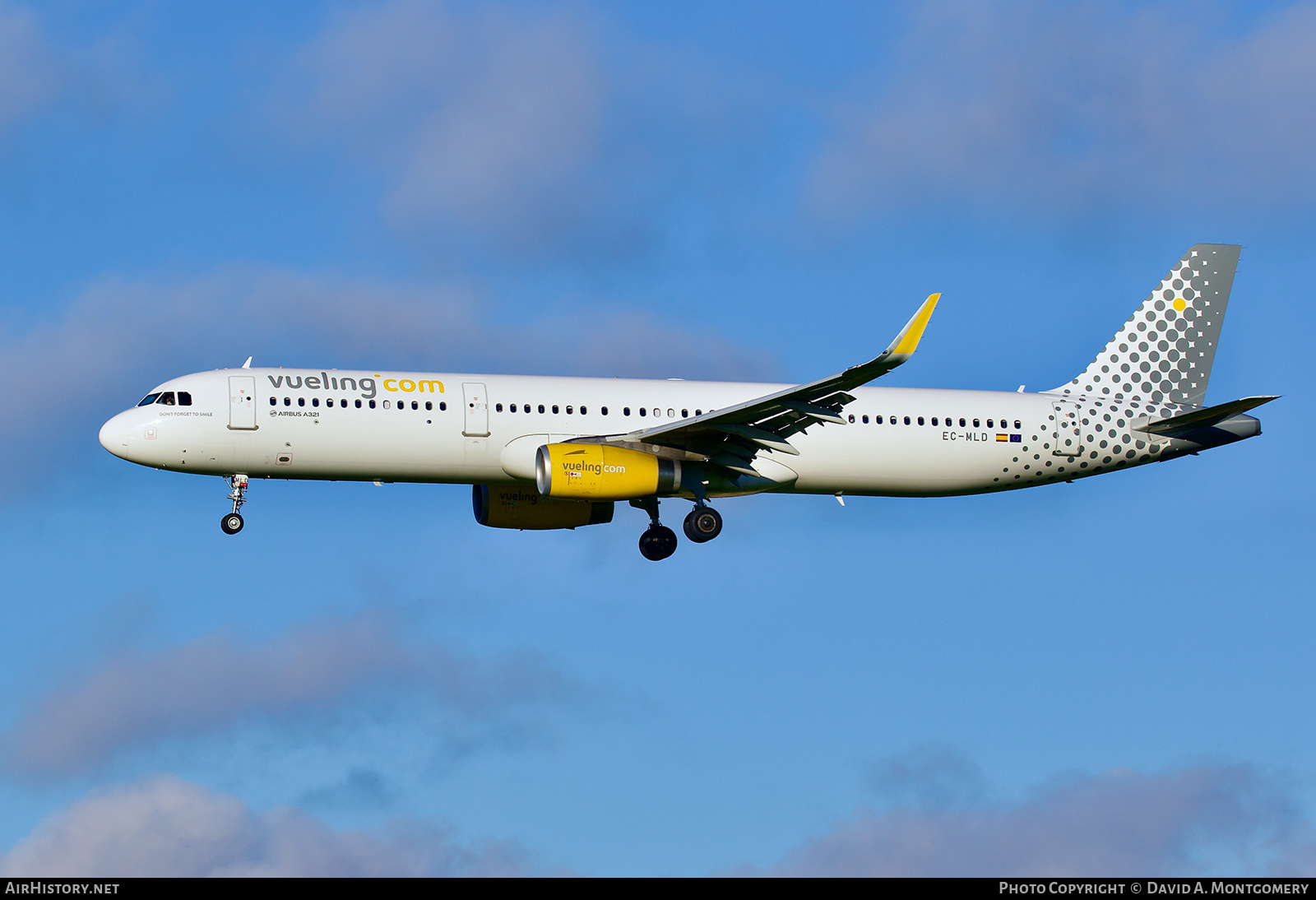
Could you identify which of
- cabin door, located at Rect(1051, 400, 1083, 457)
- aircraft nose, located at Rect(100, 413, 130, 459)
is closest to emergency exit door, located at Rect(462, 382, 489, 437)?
aircraft nose, located at Rect(100, 413, 130, 459)

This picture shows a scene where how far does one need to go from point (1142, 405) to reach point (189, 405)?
26.2 metres

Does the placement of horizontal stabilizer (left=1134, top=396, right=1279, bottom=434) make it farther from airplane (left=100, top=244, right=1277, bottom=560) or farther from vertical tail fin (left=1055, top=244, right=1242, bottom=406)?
vertical tail fin (left=1055, top=244, right=1242, bottom=406)

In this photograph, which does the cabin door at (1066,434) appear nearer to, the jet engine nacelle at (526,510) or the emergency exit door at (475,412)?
the jet engine nacelle at (526,510)

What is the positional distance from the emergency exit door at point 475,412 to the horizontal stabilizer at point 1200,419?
18.3 metres

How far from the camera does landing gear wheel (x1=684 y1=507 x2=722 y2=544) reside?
1895 inches

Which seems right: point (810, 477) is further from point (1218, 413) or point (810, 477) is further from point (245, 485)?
point (245, 485)

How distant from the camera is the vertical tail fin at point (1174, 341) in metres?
52.4

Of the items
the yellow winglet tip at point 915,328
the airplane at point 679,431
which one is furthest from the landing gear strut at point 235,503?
the yellow winglet tip at point 915,328

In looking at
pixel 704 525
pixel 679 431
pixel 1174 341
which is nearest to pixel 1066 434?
pixel 1174 341

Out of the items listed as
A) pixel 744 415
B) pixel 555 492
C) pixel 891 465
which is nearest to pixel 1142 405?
pixel 891 465

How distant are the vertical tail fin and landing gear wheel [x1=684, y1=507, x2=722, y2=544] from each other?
11.3m

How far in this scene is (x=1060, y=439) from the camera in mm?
50406
